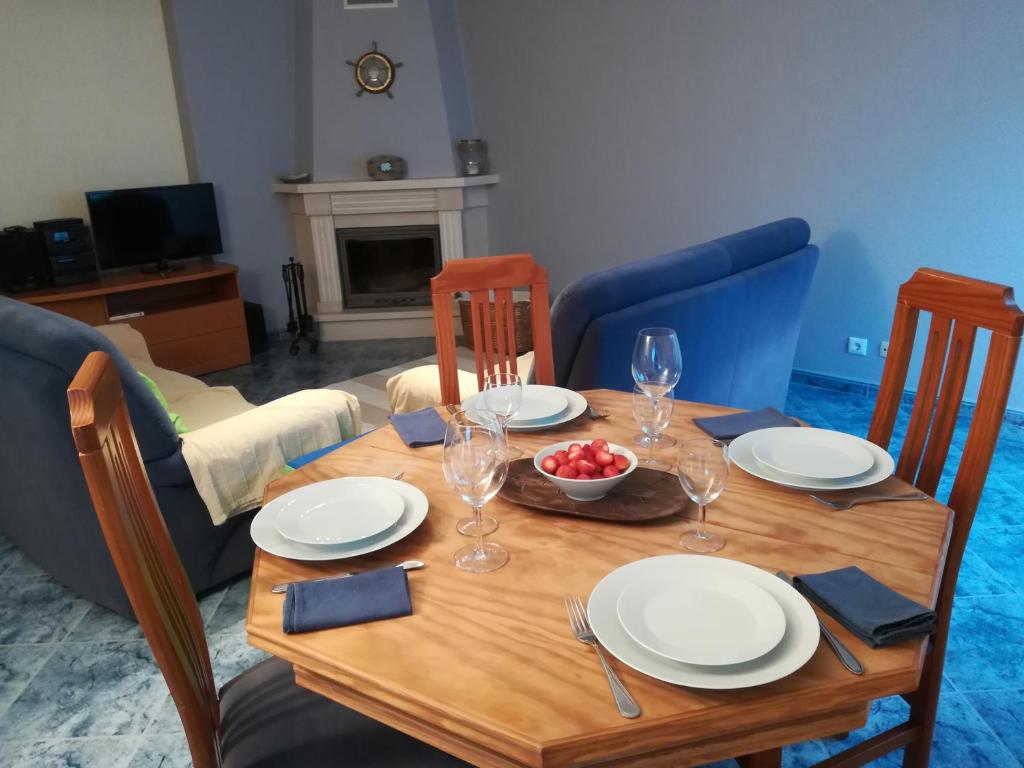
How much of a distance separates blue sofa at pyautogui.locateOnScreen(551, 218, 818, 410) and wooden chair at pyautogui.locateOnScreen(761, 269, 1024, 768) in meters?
0.81

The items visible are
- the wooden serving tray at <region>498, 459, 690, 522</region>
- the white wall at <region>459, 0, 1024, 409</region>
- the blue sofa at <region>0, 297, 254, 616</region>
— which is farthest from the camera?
Answer: the white wall at <region>459, 0, 1024, 409</region>

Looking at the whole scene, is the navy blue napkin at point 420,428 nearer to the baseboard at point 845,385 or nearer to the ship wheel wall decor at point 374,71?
the baseboard at point 845,385

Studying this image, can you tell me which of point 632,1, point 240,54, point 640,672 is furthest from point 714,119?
point 640,672

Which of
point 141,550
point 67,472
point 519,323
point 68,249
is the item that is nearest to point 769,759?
point 141,550

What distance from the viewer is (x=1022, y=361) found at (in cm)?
325

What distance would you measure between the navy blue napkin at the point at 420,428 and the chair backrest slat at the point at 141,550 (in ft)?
1.57

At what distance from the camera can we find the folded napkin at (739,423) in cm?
148

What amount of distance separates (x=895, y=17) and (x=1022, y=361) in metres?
1.60

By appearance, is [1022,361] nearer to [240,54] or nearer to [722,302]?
[722,302]

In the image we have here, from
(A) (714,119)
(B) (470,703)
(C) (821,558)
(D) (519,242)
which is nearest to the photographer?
(B) (470,703)

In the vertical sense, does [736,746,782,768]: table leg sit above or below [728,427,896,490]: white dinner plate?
below

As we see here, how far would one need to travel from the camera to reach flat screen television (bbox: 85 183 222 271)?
438 centimetres

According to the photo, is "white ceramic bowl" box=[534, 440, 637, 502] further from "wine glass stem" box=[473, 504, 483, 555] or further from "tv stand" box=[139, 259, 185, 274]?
"tv stand" box=[139, 259, 185, 274]

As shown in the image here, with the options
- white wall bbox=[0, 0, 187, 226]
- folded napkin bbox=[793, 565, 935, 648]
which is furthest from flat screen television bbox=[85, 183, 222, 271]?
folded napkin bbox=[793, 565, 935, 648]
